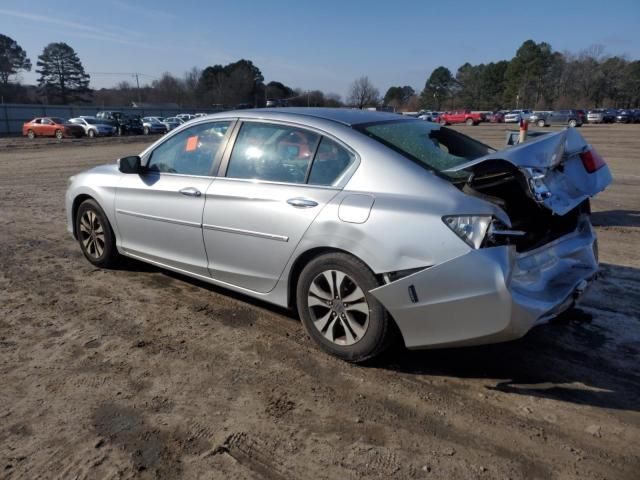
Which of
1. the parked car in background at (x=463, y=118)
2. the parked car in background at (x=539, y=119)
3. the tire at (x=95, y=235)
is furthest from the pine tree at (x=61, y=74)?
the tire at (x=95, y=235)

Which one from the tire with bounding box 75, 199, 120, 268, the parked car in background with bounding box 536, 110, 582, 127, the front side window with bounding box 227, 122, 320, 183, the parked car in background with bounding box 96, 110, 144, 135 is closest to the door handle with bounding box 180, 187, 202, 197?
the front side window with bounding box 227, 122, 320, 183

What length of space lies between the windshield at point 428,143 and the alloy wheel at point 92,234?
3097 mm

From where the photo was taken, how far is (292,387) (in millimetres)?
3146

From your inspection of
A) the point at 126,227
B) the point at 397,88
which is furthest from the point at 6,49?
the point at 126,227

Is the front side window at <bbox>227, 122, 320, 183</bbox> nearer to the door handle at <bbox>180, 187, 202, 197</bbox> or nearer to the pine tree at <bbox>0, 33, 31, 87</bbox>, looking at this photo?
the door handle at <bbox>180, 187, 202, 197</bbox>

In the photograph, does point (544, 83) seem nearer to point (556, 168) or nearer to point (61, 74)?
point (61, 74)

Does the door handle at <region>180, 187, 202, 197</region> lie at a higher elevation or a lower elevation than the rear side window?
lower

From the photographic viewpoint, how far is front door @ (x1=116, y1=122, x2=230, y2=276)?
13.7ft

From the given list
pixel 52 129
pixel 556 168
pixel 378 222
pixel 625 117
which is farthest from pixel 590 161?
pixel 625 117

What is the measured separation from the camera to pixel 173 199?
4.32 meters

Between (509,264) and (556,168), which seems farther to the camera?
(556,168)

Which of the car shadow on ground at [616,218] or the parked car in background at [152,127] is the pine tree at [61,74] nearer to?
the parked car in background at [152,127]

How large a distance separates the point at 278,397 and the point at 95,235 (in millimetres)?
3215

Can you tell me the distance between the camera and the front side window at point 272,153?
143 inches
